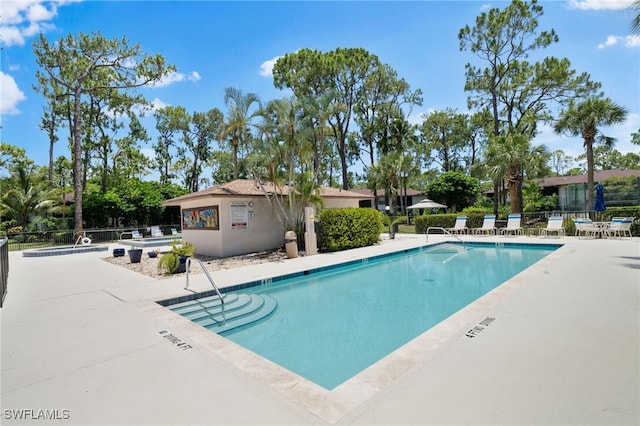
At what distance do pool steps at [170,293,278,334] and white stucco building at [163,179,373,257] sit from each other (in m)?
6.99

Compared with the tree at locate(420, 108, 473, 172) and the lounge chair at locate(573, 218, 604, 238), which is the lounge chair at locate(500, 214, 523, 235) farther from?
the tree at locate(420, 108, 473, 172)

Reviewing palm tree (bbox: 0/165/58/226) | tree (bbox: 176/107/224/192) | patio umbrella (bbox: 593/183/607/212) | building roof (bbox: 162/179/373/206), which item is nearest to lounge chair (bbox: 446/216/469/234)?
patio umbrella (bbox: 593/183/607/212)

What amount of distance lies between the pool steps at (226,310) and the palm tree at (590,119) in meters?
21.1

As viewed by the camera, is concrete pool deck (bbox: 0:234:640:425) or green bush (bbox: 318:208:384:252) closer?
concrete pool deck (bbox: 0:234:640:425)

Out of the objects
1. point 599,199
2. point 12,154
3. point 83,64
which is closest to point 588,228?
point 599,199

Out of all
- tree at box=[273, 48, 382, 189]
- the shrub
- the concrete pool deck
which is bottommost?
the concrete pool deck

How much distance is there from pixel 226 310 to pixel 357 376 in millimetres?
3853

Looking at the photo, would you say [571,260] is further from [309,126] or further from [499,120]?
[499,120]

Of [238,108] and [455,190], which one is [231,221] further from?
[455,190]

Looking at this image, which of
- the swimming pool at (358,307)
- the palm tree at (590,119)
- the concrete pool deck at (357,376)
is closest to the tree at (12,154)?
the concrete pool deck at (357,376)

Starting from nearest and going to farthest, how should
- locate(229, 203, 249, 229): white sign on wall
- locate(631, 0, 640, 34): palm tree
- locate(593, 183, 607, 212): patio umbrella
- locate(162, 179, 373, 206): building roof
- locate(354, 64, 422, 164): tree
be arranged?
1. locate(631, 0, 640, 34): palm tree
2. locate(162, 179, 373, 206): building roof
3. locate(229, 203, 249, 229): white sign on wall
4. locate(593, 183, 607, 212): patio umbrella
5. locate(354, 64, 422, 164): tree

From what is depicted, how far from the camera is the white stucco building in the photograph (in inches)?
546

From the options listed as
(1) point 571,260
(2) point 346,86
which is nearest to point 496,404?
(1) point 571,260

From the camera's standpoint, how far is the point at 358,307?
23.2 feet
